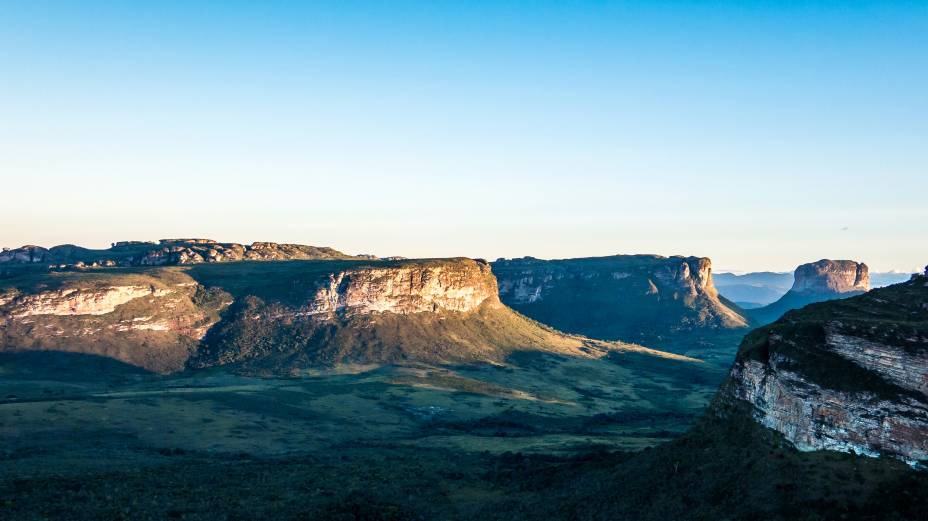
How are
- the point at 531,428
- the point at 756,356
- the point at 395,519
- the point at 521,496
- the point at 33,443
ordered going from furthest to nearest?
the point at 531,428
the point at 33,443
the point at 521,496
the point at 395,519
the point at 756,356

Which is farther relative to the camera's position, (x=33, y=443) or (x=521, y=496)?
(x=33, y=443)

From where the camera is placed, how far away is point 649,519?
76438 millimetres

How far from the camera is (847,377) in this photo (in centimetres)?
7181

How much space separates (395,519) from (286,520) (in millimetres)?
13443

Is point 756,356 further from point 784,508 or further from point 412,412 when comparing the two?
point 412,412

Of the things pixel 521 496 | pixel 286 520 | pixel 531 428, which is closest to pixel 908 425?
pixel 521 496

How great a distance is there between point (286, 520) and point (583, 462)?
45789 millimetres

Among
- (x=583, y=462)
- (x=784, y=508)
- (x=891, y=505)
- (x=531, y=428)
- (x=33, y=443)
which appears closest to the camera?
(x=891, y=505)

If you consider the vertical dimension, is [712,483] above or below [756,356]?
below

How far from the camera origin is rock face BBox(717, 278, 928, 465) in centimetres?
Answer: 6719

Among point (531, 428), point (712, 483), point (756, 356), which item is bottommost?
point (531, 428)

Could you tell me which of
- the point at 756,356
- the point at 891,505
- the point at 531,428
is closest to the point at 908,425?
the point at 891,505

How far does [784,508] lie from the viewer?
67.8 m

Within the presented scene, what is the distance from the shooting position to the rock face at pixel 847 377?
67.2 meters
